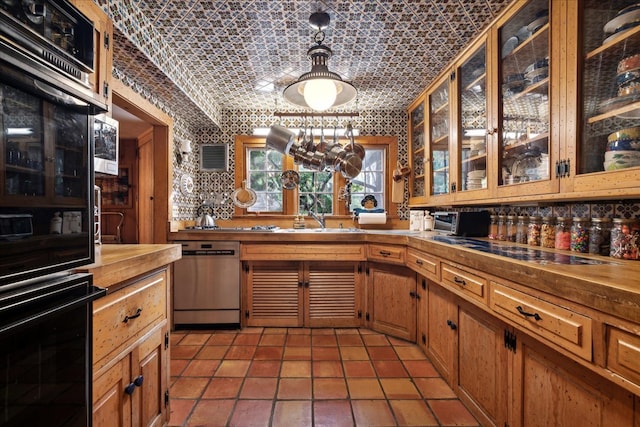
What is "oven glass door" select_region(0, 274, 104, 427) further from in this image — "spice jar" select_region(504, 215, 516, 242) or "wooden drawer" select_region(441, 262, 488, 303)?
"spice jar" select_region(504, 215, 516, 242)

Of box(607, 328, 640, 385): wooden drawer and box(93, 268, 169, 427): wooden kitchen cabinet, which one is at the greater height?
box(607, 328, 640, 385): wooden drawer

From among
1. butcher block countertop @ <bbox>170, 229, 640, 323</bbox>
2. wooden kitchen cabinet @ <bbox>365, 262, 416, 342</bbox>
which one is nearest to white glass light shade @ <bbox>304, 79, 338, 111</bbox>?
butcher block countertop @ <bbox>170, 229, 640, 323</bbox>

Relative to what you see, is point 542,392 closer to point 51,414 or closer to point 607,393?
point 607,393

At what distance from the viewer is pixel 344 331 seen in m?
2.82

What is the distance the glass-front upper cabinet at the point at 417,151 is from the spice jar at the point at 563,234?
1.41 meters

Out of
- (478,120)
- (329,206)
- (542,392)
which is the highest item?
(478,120)

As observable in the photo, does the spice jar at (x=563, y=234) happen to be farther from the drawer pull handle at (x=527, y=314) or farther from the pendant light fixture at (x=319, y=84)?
the pendant light fixture at (x=319, y=84)

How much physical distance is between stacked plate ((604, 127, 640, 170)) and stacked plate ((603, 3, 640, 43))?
384mm

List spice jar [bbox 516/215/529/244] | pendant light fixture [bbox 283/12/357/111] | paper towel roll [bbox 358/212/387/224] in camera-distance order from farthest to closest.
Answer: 1. paper towel roll [bbox 358/212/387/224]
2. spice jar [bbox 516/215/529/244]
3. pendant light fixture [bbox 283/12/357/111]

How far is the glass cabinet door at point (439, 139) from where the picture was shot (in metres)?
2.55

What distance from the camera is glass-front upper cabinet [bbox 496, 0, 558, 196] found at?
4.95 ft

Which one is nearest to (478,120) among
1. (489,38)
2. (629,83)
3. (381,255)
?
(489,38)

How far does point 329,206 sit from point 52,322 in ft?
9.75

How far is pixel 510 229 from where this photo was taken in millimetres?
1991
